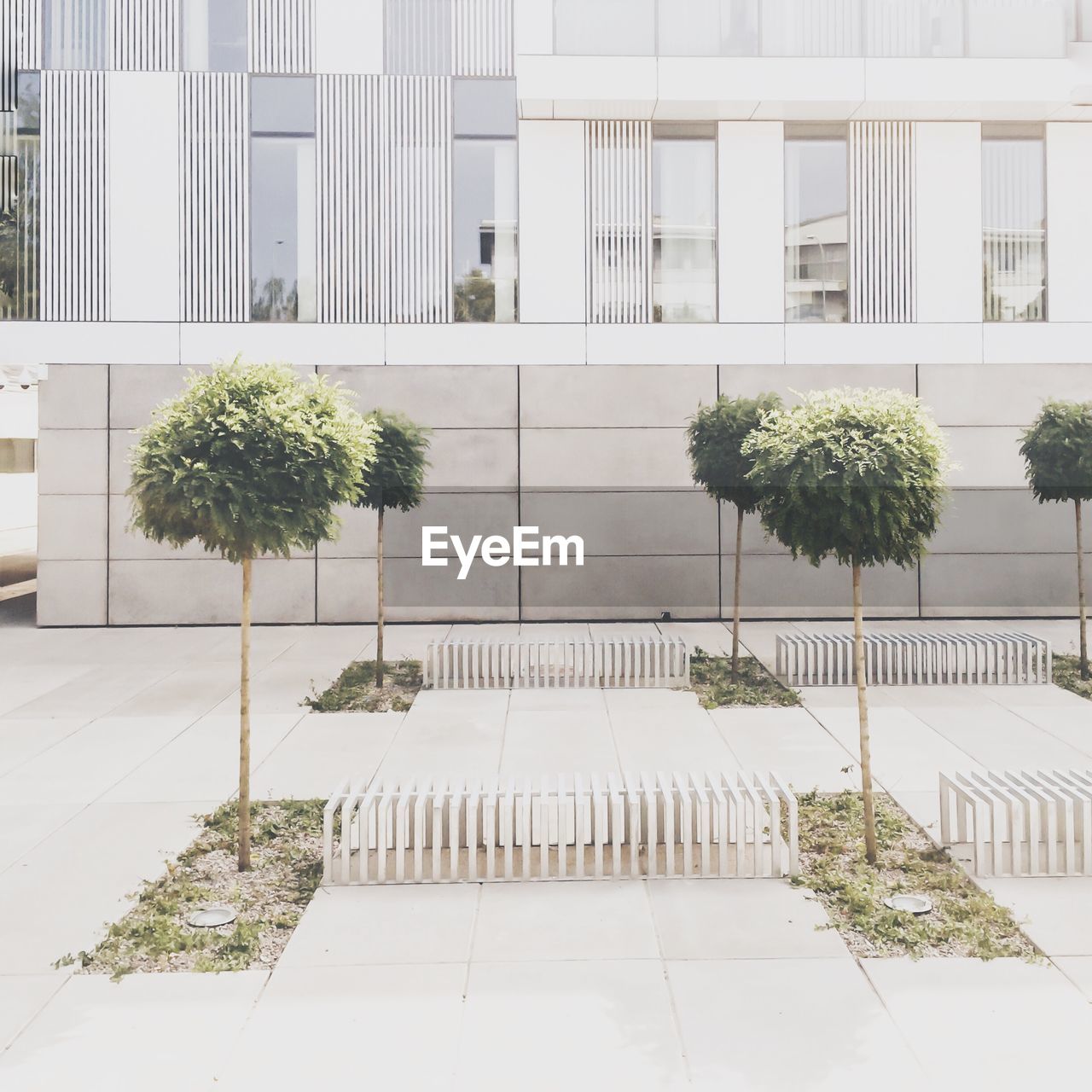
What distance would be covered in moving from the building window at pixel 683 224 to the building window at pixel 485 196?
2515 mm

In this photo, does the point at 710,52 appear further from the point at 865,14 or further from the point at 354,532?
Answer: the point at 354,532

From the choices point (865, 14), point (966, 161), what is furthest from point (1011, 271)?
point (865, 14)

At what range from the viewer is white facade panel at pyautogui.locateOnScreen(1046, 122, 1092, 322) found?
16.2 m

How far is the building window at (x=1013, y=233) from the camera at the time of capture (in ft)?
53.1

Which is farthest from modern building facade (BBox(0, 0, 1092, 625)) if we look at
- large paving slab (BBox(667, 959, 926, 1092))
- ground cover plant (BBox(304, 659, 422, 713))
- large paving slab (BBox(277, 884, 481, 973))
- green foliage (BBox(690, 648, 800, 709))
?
large paving slab (BBox(667, 959, 926, 1092))

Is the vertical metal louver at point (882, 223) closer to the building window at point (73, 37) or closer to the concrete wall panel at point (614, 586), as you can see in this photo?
the concrete wall panel at point (614, 586)

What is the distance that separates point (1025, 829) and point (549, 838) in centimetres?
330

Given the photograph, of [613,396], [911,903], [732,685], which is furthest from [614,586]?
[911,903]

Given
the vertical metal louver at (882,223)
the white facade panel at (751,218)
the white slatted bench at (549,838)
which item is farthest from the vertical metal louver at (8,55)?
the white slatted bench at (549,838)

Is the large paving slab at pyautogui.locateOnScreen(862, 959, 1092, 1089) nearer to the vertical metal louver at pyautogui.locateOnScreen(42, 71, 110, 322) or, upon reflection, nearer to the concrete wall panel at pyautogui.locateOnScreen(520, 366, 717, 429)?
the concrete wall panel at pyautogui.locateOnScreen(520, 366, 717, 429)

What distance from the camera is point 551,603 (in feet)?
54.0

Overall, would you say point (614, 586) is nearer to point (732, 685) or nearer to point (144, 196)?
point (732, 685)

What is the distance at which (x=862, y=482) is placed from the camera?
6.16 m

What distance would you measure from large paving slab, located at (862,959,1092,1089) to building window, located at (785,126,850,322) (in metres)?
13.1
